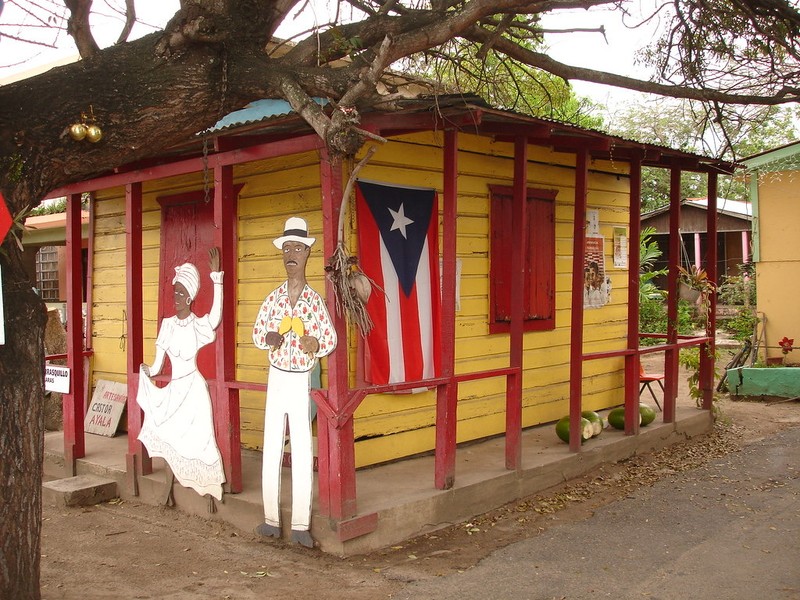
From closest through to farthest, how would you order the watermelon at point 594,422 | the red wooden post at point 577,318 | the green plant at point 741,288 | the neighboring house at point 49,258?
the red wooden post at point 577,318 < the watermelon at point 594,422 < the neighboring house at point 49,258 < the green plant at point 741,288

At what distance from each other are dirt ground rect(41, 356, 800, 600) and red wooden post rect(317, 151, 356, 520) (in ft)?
1.34

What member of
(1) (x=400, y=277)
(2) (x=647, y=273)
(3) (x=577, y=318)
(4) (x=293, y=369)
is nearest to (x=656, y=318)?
(2) (x=647, y=273)

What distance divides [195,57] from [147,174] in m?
2.33

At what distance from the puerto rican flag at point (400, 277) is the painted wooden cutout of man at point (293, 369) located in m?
0.84

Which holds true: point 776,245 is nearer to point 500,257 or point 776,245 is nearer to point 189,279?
point 500,257

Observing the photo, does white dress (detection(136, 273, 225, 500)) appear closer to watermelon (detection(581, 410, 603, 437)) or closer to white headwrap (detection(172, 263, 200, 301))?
white headwrap (detection(172, 263, 200, 301))

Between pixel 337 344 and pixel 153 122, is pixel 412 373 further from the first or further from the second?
pixel 153 122

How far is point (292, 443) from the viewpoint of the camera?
547 cm

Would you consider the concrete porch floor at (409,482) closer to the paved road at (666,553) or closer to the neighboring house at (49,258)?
the paved road at (666,553)

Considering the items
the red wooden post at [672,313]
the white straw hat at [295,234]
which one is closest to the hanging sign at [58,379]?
the white straw hat at [295,234]

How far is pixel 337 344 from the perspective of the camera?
17.1 feet

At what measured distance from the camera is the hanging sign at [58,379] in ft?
23.7

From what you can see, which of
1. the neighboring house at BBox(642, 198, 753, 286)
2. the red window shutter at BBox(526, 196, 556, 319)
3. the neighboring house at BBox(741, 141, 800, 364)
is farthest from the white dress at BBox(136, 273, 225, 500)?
the neighboring house at BBox(642, 198, 753, 286)

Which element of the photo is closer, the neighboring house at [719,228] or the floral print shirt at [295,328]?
the floral print shirt at [295,328]
